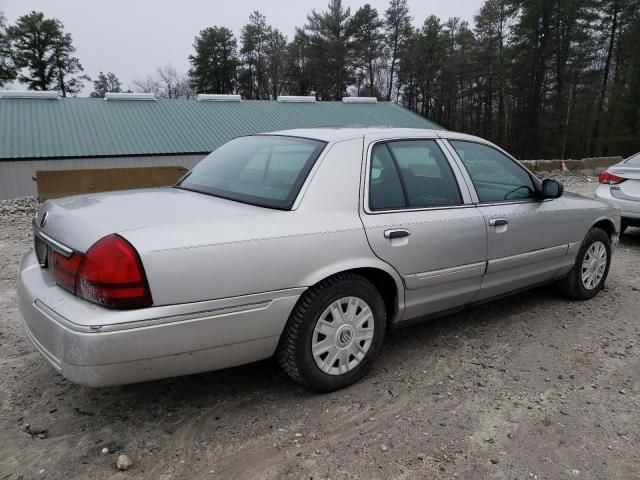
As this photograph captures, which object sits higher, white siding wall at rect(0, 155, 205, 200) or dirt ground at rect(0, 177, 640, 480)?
dirt ground at rect(0, 177, 640, 480)

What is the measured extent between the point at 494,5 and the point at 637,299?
4932cm

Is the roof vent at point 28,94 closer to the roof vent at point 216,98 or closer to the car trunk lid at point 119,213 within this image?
the roof vent at point 216,98

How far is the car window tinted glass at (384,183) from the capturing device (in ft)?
9.85

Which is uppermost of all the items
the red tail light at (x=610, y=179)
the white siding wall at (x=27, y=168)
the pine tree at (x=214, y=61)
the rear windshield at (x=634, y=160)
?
the pine tree at (x=214, y=61)

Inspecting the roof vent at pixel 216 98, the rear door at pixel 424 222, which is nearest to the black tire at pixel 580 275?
the rear door at pixel 424 222

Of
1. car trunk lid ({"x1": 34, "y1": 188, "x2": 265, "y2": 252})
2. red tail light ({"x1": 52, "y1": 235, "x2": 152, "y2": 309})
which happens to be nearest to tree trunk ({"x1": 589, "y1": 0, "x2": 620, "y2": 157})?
car trunk lid ({"x1": 34, "y1": 188, "x2": 265, "y2": 252})

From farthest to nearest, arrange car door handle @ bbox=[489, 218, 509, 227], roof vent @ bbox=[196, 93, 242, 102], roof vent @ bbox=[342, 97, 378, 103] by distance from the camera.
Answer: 1. roof vent @ bbox=[342, 97, 378, 103]
2. roof vent @ bbox=[196, 93, 242, 102]
3. car door handle @ bbox=[489, 218, 509, 227]

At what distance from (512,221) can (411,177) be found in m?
0.96

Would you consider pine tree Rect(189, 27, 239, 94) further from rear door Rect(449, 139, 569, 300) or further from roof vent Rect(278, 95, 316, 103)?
rear door Rect(449, 139, 569, 300)

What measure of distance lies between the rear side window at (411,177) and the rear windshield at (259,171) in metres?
0.42

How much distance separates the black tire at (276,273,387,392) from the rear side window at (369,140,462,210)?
521 mm

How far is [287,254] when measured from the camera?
250 cm

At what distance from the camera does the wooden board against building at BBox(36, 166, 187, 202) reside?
923cm

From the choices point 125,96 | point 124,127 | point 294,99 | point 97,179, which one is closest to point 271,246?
point 97,179
